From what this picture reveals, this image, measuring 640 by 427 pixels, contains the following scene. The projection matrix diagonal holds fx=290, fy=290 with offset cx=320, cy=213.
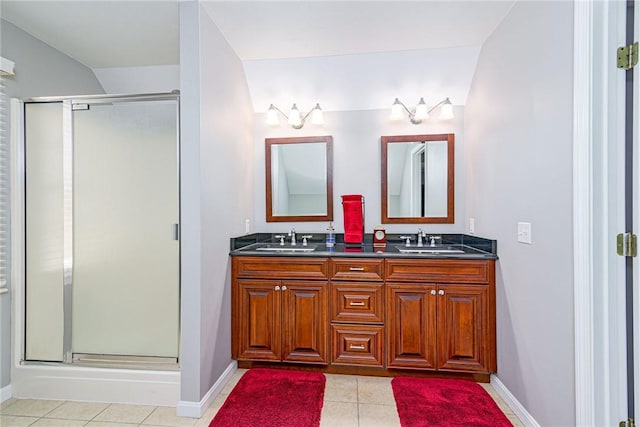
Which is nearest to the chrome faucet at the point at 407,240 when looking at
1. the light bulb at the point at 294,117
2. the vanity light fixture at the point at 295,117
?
the vanity light fixture at the point at 295,117

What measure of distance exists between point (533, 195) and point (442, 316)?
3.24ft

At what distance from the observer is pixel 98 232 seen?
6.51ft

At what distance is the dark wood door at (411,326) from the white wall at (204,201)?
3.98 feet

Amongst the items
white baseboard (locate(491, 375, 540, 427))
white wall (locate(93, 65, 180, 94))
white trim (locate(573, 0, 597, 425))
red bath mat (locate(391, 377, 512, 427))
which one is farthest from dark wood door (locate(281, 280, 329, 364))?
white wall (locate(93, 65, 180, 94))

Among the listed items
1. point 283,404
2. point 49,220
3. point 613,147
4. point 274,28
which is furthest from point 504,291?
point 49,220

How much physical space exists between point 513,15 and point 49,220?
131 inches

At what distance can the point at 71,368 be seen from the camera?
6.39 ft

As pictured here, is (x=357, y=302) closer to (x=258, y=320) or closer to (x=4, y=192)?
(x=258, y=320)

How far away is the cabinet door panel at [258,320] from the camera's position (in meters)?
2.18

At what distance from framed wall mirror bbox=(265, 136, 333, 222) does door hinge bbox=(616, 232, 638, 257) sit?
192cm

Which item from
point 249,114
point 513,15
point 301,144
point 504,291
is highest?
point 513,15

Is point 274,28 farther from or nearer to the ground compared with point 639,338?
farther from the ground

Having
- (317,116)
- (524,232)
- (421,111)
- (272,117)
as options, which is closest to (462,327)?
(524,232)

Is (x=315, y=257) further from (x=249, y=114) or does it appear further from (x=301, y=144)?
(x=249, y=114)
